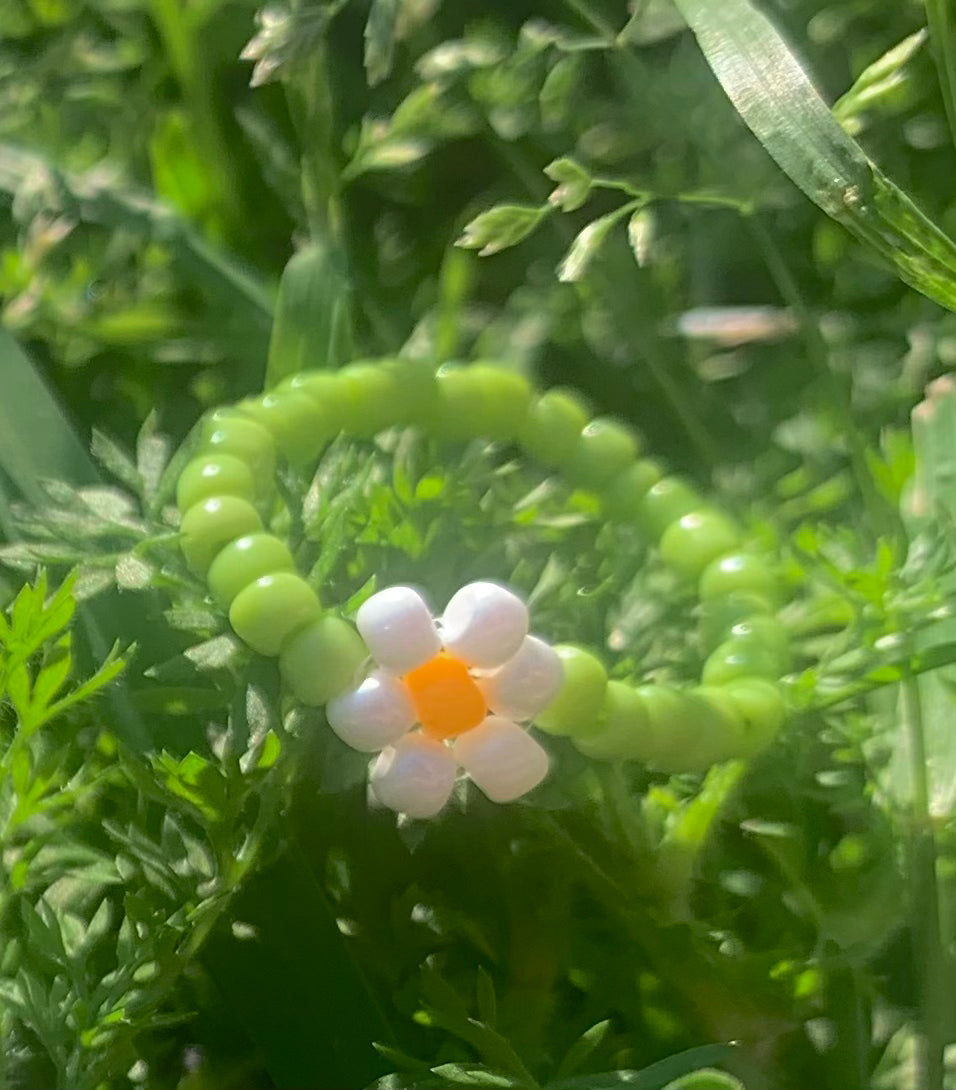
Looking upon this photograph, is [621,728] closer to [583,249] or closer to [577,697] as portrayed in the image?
[577,697]

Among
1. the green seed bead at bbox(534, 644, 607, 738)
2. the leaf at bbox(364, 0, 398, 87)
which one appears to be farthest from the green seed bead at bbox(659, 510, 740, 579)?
the leaf at bbox(364, 0, 398, 87)

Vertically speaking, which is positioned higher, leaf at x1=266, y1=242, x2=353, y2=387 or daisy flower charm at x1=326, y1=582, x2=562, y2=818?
leaf at x1=266, y1=242, x2=353, y2=387

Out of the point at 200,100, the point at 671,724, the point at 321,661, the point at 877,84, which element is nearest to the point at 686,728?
the point at 671,724

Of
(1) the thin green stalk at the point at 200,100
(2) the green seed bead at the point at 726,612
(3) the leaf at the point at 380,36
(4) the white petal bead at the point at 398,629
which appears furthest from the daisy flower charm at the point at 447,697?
(1) the thin green stalk at the point at 200,100

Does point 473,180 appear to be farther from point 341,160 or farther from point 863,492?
point 863,492

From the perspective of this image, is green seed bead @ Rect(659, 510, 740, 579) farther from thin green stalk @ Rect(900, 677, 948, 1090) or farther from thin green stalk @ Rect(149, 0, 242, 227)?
thin green stalk @ Rect(149, 0, 242, 227)

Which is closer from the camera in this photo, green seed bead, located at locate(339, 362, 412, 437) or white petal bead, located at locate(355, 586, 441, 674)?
white petal bead, located at locate(355, 586, 441, 674)

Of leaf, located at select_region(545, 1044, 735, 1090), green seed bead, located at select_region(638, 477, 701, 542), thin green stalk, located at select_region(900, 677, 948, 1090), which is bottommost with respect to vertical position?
thin green stalk, located at select_region(900, 677, 948, 1090)

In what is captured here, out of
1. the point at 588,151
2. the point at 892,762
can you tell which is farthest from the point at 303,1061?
the point at 588,151

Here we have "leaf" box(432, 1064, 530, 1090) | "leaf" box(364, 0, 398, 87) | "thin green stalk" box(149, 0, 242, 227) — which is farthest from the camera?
"thin green stalk" box(149, 0, 242, 227)
